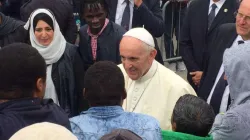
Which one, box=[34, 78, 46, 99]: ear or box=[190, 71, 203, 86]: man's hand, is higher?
box=[34, 78, 46, 99]: ear

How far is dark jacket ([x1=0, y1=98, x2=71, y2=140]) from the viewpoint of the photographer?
104 inches

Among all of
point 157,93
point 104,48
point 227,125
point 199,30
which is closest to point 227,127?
point 227,125

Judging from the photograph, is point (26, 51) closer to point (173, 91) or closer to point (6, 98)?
point (6, 98)

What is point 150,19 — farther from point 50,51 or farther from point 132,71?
point 132,71

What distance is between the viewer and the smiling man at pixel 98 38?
16.6ft

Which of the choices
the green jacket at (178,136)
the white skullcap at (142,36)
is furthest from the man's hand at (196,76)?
the green jacket at (178,136)

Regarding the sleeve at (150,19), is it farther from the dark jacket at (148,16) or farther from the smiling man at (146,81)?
the smiling man at (146,81)

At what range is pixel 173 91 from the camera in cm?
407

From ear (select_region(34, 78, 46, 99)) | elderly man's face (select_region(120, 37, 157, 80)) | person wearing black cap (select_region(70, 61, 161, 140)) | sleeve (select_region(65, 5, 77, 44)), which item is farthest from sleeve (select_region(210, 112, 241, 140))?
sleeve (select_region(65, 5, 77, 44))

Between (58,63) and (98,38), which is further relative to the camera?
(98,38)

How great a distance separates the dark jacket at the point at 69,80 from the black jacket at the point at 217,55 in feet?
3.77

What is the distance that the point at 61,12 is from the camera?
5852 mm

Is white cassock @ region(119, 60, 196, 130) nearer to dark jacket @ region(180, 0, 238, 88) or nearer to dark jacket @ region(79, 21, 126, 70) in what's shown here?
dark jacket @ region(79, 21, 126, 70)

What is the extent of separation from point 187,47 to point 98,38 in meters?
1.09
